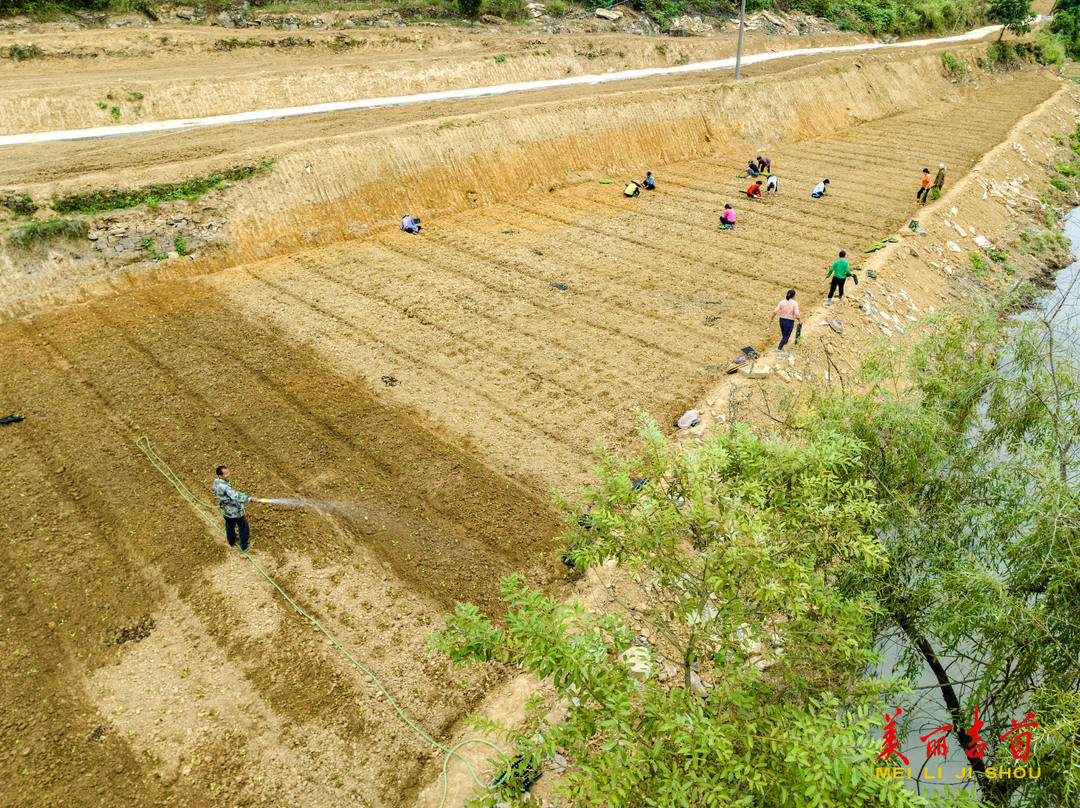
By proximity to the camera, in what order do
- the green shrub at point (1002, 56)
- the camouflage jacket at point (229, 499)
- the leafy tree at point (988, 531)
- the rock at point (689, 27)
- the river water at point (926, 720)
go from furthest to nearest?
the green shrub at point (1002, 56) < the rock at point (689, 27) < the camouflage jacket at point (229, 499) < the river water at point (926, 720) < the leafy tree at point (988, 531)

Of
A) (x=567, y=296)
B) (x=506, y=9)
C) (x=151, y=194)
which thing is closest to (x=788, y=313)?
(x=567, y=296)

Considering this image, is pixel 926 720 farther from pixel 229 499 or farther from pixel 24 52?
pixel 24 52

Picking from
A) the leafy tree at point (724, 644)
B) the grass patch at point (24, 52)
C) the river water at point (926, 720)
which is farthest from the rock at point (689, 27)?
the leafy tree at point (724, 644)

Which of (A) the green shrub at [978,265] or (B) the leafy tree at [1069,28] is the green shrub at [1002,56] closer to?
(B) the leafy tree at [1069,28]

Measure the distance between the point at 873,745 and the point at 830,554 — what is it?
8.02ft

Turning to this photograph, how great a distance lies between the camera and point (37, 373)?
14195 millimetres

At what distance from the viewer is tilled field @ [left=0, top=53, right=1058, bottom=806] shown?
8.11 m

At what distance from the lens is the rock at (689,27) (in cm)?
4150

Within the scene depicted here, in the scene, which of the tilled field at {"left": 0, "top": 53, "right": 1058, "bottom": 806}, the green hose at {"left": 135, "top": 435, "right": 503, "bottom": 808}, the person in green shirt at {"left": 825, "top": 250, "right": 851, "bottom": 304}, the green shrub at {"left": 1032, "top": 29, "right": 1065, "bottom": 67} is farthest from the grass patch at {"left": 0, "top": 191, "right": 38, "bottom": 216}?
the green shrub at {"left": 1032, "top": 29, "right": 1065, "bottom": 67}

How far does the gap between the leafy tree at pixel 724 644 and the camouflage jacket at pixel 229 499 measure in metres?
5.77

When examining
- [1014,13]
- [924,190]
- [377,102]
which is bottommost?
[924,190]

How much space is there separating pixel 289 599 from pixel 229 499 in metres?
1.79

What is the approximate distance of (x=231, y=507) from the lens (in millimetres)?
9945

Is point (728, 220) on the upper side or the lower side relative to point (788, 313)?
upper
